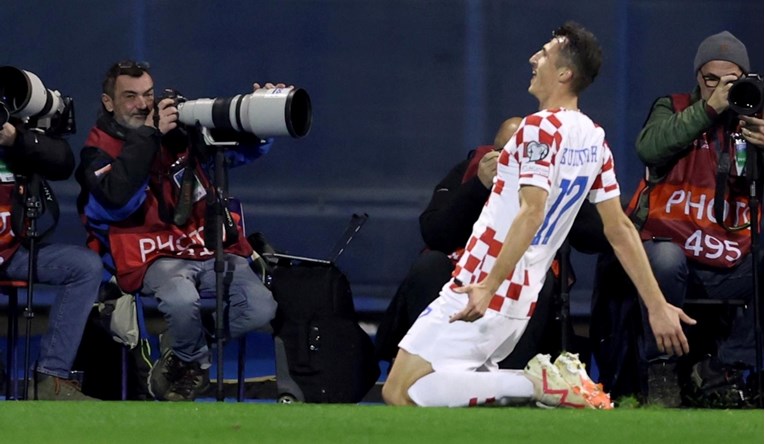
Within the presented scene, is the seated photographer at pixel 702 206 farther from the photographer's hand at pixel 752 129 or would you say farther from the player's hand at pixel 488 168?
the player's hand at pixel 488 168

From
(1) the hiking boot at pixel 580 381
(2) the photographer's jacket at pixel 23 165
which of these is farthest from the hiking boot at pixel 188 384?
(1) the hiking boot at pixel 580 381

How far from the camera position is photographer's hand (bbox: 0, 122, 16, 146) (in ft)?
20.3

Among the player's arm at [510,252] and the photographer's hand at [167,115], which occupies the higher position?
the photographer's hand at [167,115]

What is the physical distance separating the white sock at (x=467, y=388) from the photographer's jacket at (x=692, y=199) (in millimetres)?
1470

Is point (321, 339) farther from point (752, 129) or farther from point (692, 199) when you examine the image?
point (752, 129)

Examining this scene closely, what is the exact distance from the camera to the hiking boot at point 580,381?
5.08 m

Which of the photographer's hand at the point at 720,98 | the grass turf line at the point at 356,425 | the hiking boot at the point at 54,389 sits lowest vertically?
the hiking boot at the point at 54,389

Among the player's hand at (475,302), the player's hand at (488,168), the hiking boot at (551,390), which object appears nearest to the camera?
the player's hand at (475,302)

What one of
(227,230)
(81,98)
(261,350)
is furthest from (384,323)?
(81,98)

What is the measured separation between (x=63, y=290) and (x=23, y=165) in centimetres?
49

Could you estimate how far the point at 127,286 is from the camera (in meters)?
6.41

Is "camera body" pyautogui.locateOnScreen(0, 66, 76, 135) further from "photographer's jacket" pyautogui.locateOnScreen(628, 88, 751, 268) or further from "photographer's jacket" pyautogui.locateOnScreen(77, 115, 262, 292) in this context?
"photographer's jacket" pyautogui.locateOnScreen(628, 88, 751, 268)

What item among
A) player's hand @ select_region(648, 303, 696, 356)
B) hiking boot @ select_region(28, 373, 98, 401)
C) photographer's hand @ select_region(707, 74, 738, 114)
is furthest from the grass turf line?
photographer's hand @ select_region(707, 74, 738, 114)

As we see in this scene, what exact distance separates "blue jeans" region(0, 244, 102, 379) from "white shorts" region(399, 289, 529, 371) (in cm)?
168
